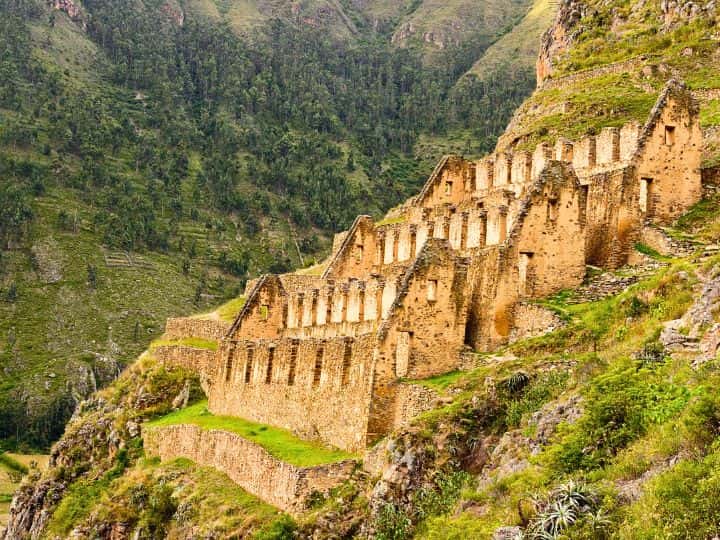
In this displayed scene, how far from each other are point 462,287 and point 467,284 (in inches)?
14.0

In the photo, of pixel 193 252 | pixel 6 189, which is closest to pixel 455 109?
pixel 193 252

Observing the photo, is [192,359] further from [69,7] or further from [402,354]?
[69,7]

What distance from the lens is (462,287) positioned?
2706 centimetres

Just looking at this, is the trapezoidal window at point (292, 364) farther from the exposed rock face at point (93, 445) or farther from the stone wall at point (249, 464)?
the exposed rock face at point (93, 445)

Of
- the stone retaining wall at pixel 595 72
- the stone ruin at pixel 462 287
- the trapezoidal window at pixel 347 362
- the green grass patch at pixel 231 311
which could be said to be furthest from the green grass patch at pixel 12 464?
the trapezoidal window at pixel 347 362

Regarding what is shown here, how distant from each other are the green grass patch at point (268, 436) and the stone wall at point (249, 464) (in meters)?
0.29

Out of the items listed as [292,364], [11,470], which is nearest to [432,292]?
[292,364]

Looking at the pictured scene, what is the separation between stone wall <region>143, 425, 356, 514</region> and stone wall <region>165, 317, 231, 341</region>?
6.82 metres

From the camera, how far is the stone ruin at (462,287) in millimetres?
26391

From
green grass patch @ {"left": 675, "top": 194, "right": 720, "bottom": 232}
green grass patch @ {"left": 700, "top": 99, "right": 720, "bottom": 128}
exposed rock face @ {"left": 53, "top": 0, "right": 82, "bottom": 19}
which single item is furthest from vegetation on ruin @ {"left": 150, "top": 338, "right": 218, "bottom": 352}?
exposed rock face @ {"left": 53, "top": 0, "right": 82, "bottom": 19}

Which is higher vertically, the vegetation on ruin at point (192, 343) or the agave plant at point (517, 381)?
the agave plant at point (517, 381)

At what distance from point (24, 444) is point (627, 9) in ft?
186

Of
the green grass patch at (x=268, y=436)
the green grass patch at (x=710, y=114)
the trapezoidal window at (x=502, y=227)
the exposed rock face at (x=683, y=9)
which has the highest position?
the exposed rock face at (x=683, y=9)

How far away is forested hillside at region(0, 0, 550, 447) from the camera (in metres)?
100
